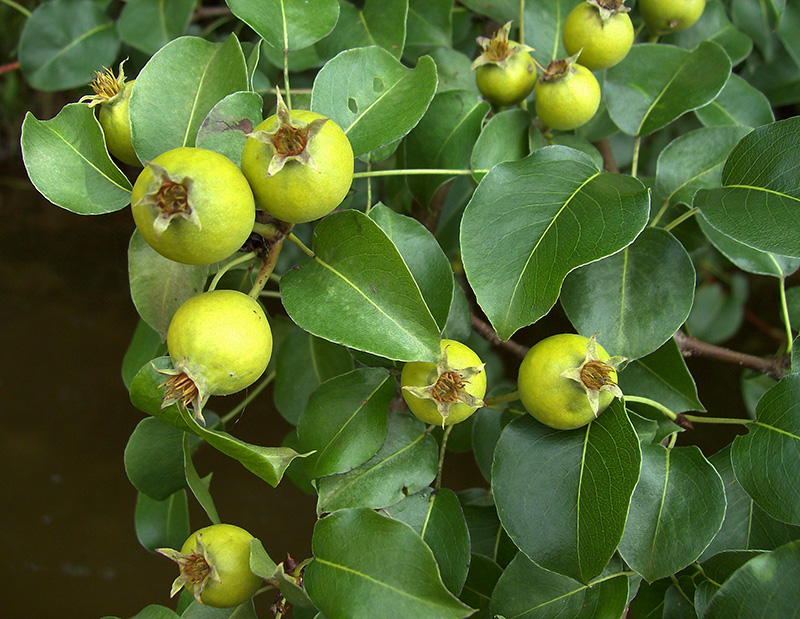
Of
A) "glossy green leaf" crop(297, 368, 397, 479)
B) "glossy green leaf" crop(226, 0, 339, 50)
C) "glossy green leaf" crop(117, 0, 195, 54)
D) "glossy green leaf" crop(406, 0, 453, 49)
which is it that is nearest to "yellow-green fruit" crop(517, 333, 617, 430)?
"glossy green leaf" crop(297, 368, 397, 479)

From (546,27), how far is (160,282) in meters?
0.51

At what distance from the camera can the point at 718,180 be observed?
63cm

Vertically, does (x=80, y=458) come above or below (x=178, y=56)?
below

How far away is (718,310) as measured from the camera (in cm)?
129

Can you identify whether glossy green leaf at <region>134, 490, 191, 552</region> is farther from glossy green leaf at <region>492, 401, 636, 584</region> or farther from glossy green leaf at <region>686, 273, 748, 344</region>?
glossy green leaf at <region>686, 273, 748, 344</region>

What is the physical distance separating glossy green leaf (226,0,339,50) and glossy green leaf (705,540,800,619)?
1.79ft

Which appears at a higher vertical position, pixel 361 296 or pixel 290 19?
pixel 290 19

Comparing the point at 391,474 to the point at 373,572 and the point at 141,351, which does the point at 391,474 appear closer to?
the point at 373,572

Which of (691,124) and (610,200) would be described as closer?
(610,200)

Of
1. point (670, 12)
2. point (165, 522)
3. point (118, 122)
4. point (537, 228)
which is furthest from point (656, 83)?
point (165, 522)

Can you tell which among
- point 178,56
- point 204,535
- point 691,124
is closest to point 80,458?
point 204,535

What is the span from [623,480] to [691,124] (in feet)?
2.59

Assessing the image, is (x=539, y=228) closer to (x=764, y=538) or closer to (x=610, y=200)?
(x=610, y=200)

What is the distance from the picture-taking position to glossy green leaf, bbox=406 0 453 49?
75 cm
